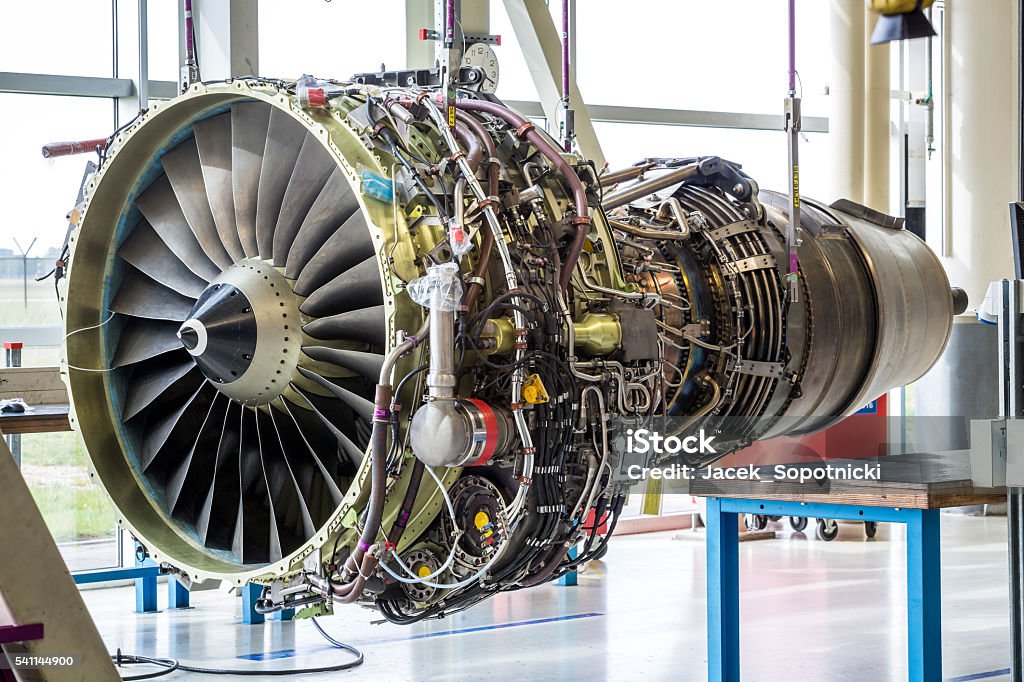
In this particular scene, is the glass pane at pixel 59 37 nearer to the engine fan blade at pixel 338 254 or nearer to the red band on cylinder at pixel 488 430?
the engine fan blade at pixel 338 254

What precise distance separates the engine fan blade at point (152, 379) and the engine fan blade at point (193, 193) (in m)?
0.36

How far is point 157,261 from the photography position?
3859 mm

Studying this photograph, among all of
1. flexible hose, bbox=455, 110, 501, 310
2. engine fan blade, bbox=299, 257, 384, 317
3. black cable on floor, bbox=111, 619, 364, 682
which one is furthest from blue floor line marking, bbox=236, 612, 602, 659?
flexible hose, bbox=455, 110, 501, 310

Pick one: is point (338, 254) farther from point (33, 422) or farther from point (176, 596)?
point (176, 596)

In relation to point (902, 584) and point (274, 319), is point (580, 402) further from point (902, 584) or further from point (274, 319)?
point (902, 584)

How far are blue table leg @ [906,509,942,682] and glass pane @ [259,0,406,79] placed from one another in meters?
5.81

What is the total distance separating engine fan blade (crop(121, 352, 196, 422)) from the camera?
3.80m

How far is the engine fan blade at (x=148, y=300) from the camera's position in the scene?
3820mm

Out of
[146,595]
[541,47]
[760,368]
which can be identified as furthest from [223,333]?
[541,47]

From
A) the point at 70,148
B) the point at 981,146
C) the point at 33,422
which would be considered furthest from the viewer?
the point at 981,146

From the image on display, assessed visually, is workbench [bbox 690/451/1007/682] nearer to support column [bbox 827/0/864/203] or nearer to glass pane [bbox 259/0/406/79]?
glass pane [bbox 259/0/406/79]

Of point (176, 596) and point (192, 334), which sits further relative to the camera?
point (176, 596)

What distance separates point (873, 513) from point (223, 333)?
102 inches

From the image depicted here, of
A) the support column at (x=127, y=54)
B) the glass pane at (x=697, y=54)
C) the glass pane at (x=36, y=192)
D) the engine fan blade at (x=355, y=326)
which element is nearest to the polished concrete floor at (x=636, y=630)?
the glass pane at (x=36, y=192)
